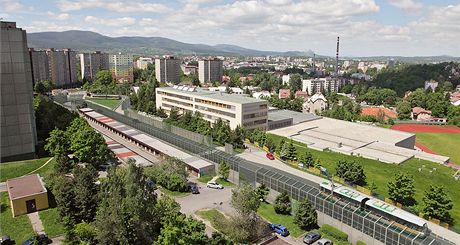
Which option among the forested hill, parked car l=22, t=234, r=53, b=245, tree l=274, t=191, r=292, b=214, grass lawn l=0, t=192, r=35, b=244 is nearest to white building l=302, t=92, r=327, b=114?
the forested hill

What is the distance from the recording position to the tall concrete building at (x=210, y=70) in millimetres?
175000

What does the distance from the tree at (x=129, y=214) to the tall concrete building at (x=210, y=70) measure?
503ft

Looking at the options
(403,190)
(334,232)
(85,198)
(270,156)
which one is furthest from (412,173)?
(85,198)

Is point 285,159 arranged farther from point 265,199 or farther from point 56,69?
point 56,69

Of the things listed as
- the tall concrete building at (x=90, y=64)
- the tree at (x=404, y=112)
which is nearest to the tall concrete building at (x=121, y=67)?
the tall concrete building at (x=90, y=64)

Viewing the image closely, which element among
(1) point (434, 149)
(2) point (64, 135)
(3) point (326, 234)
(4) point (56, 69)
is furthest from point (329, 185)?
(4) point (56, 69)

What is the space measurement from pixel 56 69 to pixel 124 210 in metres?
129

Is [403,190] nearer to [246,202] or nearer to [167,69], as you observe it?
[246,202]

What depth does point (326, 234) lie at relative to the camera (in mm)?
29188

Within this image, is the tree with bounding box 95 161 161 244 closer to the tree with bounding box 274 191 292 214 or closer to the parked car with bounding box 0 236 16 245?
the parked car with bounding box 0 236 16 245

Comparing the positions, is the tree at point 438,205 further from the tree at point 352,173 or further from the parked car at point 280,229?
the parked car at point 280,229

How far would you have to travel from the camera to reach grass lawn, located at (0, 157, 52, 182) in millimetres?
38969

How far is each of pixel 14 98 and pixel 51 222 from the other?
21.2 meters

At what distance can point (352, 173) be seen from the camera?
132 feet
